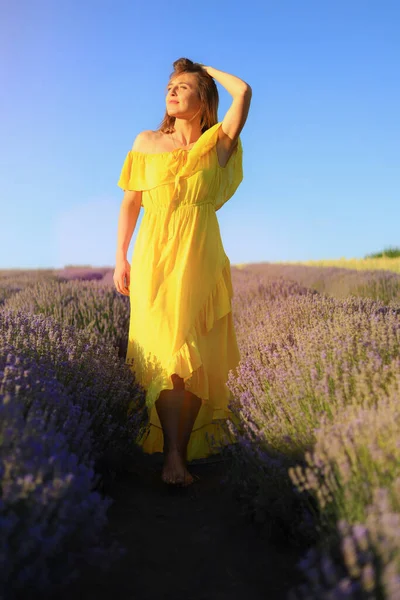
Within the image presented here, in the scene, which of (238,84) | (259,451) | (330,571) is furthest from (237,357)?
(330,571)

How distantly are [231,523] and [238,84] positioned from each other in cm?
227

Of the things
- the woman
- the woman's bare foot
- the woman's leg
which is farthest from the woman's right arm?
the woman's bare foot

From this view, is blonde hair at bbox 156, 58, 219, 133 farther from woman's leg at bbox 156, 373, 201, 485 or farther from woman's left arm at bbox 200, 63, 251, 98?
woman's leg at bbox 156, 373, 201, 485

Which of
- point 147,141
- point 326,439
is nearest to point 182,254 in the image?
point 147,141

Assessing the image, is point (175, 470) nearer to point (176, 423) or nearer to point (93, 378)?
point (176, 423)

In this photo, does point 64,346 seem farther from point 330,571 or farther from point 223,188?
point 330,571

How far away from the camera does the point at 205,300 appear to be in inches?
132

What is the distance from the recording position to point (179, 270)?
3.29m

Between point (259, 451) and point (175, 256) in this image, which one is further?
point (175, 256)

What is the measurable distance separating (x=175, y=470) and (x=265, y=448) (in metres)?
0.75

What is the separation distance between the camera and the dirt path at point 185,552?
6.73 feet

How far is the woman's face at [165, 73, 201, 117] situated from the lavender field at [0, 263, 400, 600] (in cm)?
147

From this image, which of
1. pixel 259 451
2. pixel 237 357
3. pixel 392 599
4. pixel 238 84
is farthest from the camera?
pixel 237 357

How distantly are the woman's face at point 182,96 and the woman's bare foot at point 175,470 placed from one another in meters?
1.92
